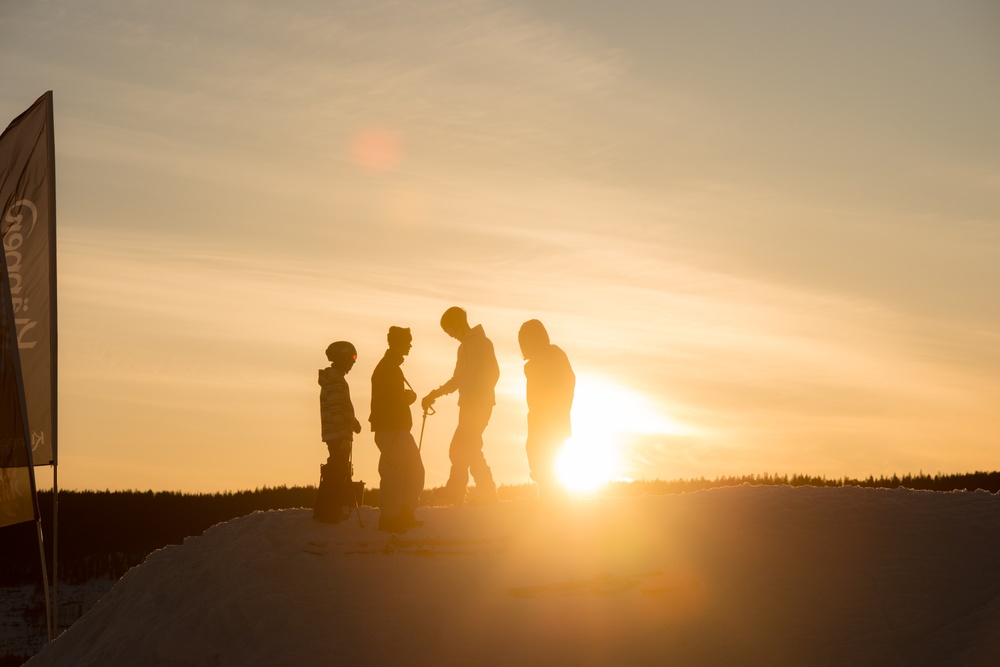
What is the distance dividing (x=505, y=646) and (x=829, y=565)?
4229mm

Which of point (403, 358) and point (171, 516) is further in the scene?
point (171, 516)

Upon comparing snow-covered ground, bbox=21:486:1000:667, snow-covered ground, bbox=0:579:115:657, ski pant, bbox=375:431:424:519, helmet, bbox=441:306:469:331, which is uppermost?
helmet, bbox=441:306:469:331

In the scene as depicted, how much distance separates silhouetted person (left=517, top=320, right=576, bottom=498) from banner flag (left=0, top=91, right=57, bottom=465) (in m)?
7.32

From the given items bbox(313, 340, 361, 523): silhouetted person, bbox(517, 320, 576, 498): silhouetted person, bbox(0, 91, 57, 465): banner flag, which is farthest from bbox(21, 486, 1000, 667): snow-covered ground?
bbox(0, 91, 57, 465): banner flag

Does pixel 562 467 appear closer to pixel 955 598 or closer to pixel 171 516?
pixel 955 598

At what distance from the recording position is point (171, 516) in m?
45.9

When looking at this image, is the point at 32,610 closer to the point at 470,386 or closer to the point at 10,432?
the point at 10,432

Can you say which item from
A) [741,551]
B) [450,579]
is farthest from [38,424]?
[741,551]

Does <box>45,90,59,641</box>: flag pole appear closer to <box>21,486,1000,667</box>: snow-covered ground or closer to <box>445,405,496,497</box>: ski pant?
<box>21,486,1000,667</box>: snow-covered ground

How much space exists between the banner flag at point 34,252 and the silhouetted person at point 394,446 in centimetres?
557

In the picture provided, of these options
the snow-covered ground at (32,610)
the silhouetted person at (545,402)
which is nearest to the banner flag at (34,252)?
the silhouetted person at (545,402)

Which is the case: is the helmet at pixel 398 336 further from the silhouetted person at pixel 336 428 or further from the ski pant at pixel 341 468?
the ski pant at pixel 341 468

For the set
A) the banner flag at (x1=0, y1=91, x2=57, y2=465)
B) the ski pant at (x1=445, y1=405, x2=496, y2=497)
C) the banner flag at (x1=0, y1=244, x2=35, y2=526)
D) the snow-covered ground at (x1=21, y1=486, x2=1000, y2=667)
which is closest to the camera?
the snow-covered ground at (x1=21, y1=486, x2=1000, y2=667)

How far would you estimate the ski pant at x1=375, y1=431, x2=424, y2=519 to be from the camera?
15.7 meters
